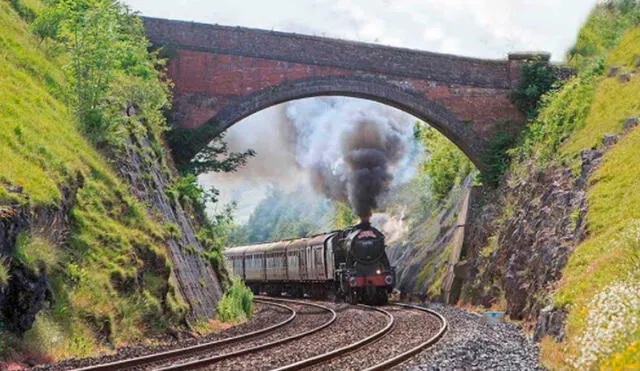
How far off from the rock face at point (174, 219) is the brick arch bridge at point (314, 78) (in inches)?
230

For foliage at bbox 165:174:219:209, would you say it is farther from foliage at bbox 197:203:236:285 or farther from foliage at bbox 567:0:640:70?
foliage at bbox 567:0:640:70

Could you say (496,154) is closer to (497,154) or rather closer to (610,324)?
(497,154)

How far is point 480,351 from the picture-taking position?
553 inches

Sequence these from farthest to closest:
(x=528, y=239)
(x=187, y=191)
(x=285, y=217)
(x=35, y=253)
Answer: (x=285, y=217)
(x=187, y=191)
(x=528, y=239)
(x=35, y=253)

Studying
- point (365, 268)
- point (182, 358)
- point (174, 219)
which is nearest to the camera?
point (182, 358)

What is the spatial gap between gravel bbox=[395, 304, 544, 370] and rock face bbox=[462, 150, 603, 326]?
2.66 feet

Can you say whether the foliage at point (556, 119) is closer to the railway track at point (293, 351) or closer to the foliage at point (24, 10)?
the railway track at point (293, 351)

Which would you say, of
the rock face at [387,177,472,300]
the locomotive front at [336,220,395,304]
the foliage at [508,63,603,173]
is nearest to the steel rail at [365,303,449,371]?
the locomotive front at [336,220,395,304]

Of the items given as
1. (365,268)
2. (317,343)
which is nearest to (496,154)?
(365,268)

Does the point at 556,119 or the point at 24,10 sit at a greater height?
the point at 24,10

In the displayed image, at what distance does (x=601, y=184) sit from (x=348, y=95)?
14171 millimetres

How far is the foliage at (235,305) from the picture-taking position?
2309 centimetres

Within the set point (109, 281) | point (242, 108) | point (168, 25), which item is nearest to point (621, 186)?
point (109, 281)

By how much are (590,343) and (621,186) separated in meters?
9.77
